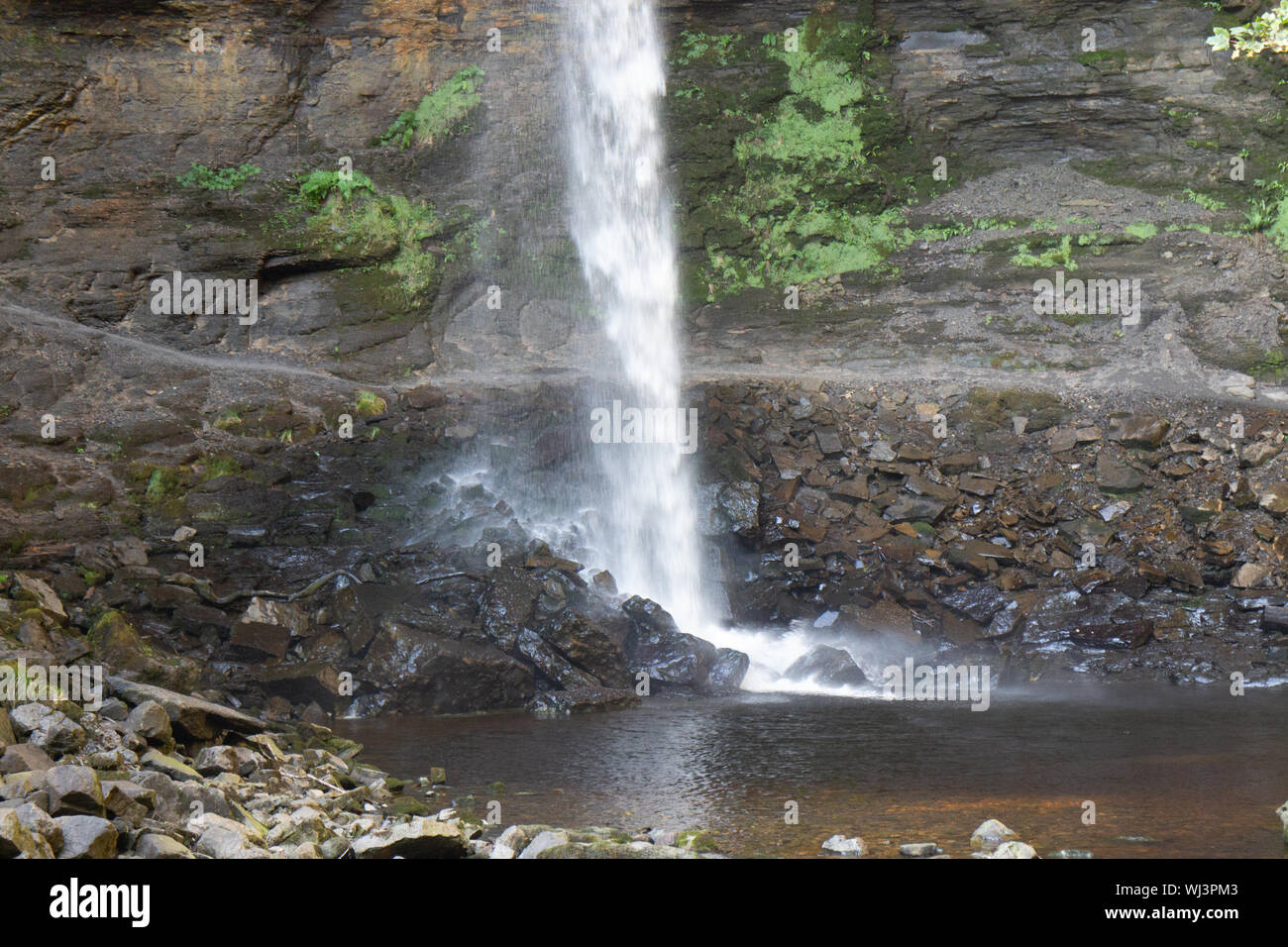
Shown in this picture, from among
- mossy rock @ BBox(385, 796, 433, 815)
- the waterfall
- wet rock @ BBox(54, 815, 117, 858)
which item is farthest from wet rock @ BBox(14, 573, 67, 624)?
the waterfall

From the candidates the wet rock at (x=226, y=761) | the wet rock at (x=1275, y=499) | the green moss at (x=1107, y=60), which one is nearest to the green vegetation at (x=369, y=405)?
the wet rock at (x=226, y=761)

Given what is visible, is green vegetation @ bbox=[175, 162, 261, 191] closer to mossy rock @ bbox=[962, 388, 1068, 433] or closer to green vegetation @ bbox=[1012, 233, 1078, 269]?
mossy rock @ bbox=[962, 388, 1068, 433]

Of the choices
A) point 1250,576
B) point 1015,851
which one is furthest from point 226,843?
point 1250,576

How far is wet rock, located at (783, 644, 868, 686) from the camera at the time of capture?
9.49m

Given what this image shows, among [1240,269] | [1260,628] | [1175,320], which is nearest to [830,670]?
[1260,628]

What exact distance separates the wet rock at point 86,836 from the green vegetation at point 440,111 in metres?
13.6

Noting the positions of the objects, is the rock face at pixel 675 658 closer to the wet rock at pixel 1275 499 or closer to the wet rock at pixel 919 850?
the wet rock at pixel 919 850

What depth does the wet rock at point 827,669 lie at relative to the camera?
9492mm

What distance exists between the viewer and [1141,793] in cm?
575

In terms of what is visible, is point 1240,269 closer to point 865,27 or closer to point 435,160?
point 865,27

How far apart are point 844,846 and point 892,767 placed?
1.78 metres

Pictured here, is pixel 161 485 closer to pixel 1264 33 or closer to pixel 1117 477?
pixel 1117 477

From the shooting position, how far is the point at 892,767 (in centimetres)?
648

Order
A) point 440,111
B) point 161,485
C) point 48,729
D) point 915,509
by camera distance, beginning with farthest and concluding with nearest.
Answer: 1. point 440,111
2. point 915,509
3. point 161,485
4. point 48,729
